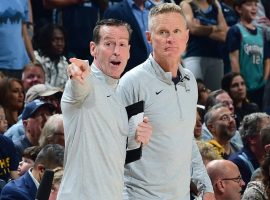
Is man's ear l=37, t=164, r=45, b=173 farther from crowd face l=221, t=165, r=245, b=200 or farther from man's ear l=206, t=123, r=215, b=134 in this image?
man's ear l=206, t=123, r=215, b=134

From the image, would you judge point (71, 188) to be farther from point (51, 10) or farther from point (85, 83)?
point (51, 10)

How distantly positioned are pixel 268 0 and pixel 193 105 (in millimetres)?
8423

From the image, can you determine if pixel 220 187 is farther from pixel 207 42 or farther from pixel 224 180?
pixel 207 42

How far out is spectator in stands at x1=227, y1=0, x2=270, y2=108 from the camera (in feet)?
38.7

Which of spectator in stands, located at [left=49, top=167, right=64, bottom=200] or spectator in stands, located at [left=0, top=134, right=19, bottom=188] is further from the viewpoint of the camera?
spectator in stands, located at [left=0, top=134, right=19, bottom=188]

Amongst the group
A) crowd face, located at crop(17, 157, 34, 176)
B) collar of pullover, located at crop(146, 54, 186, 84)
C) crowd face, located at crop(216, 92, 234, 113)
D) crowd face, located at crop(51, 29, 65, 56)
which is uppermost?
collar of pullover, located at crop(146, 54, 186, 84)

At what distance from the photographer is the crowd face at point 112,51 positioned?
474cm

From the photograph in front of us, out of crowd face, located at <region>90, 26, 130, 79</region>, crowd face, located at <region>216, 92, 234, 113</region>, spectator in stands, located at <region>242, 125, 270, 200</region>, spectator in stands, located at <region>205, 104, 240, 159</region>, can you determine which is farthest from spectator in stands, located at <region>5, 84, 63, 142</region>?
crowd face, located at <region>90, 26, 130, 79</region>

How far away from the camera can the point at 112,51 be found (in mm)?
4750

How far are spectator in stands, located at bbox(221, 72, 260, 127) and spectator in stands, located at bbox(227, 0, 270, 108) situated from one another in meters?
0.53

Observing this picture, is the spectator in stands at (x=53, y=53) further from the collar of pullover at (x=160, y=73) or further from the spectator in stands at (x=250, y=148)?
the collar of pullover at (x=160, y=73)

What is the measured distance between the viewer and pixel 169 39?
507 cm

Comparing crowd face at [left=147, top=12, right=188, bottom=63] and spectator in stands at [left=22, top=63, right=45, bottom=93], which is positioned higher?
crowd face at [left=147, top=12, right=188, bottom=63]

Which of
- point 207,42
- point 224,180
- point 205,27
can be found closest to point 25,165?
point 224,180
